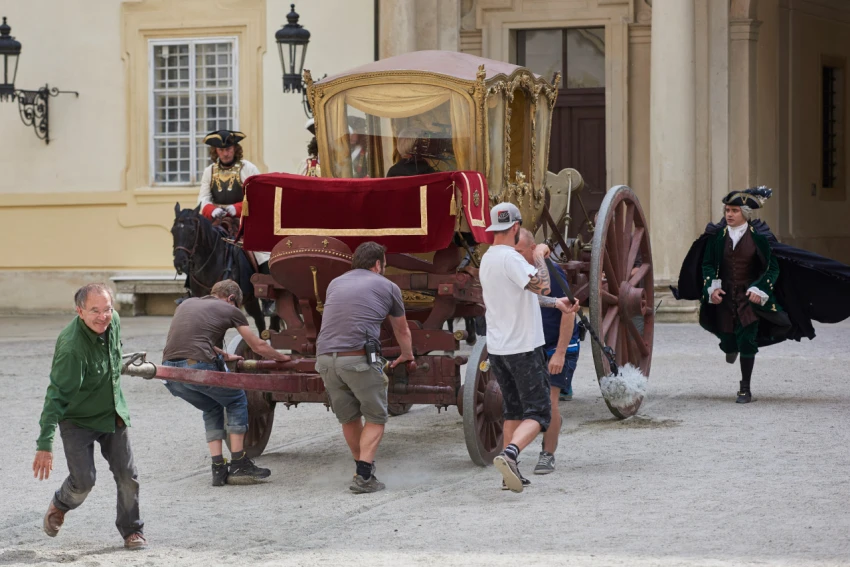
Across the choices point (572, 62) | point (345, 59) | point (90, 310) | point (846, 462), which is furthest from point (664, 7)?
point (90, 310)

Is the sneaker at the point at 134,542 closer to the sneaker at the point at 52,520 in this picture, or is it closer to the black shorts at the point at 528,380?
the sneaker at the point at 52,520

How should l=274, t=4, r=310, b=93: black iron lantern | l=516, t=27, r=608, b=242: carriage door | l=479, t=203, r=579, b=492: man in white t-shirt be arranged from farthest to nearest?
l=516, t=27, r=608, b=242: carriage door < l=274, t=4, r=310, b=93: black iron lantern < l=479, t=203, r=579, b=492: man in white t-shirt

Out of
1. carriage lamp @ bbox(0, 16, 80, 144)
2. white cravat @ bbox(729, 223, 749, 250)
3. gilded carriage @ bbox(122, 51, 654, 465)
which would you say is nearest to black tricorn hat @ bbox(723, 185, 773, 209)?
white cravat @ bbox(729, 223, 749, 250)

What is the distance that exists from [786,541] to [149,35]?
51.9ft

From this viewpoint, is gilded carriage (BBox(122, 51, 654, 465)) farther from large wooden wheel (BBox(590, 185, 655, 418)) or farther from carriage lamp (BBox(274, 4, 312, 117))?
carriage lamp (BBox(274, 4, 312, 117))

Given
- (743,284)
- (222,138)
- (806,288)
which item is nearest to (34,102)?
(222,138)

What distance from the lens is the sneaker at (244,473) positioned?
8.16 m

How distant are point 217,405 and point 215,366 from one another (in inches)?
8.9

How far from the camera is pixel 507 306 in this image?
7.75m

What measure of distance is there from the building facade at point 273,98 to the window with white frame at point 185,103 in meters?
0.03

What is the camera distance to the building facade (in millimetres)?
18969

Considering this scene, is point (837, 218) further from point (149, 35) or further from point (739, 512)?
point (739, 512)

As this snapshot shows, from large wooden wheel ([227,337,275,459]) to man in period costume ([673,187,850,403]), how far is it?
3766mm

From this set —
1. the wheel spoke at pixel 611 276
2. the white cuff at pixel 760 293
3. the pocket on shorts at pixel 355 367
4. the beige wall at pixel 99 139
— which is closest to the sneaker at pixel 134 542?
the pocket on shorts at pixel 355 367
